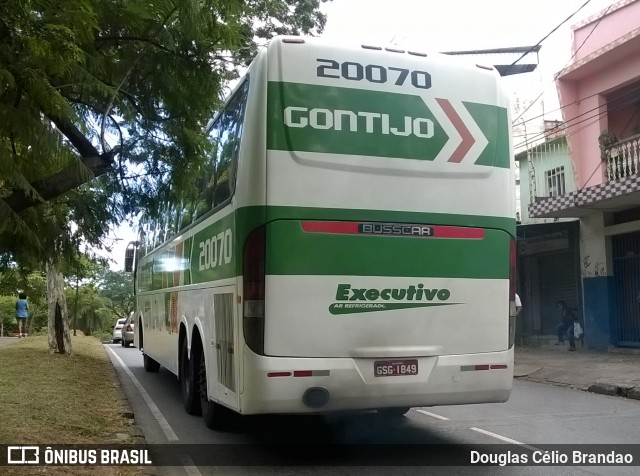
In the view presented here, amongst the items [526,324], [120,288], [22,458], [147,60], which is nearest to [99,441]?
[22,458]

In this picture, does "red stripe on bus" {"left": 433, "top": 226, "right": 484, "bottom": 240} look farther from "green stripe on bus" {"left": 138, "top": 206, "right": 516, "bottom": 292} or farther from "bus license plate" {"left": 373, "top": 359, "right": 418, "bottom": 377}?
"bus license plate" {"left": 373, "top": 359, "right": 418, "bottom": 377}

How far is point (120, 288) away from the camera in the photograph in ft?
197

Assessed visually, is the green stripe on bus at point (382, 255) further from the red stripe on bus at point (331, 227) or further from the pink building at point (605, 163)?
the pink building at point (605, 163)

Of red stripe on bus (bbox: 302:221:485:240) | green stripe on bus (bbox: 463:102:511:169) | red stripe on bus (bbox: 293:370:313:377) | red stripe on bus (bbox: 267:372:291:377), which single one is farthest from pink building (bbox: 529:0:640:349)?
red stripe on bus (bbox: 267:372:291:377)

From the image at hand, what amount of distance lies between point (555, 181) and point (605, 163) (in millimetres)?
2749

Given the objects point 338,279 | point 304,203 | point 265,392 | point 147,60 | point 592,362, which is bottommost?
point 592,362

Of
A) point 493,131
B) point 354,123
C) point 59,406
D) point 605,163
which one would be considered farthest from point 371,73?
point 605,163

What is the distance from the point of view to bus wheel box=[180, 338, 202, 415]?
315 inches

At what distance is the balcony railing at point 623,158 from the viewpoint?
14.4 meters

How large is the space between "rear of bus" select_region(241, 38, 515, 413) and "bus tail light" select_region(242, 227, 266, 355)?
2 centimetres

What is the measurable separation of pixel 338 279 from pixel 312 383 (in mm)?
893

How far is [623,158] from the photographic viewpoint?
1486 centimetres

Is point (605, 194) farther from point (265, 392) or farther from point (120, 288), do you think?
point (120, 288)

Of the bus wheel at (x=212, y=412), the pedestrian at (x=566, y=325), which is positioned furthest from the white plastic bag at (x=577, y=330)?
the bus wheel at (x=212, y=412)
